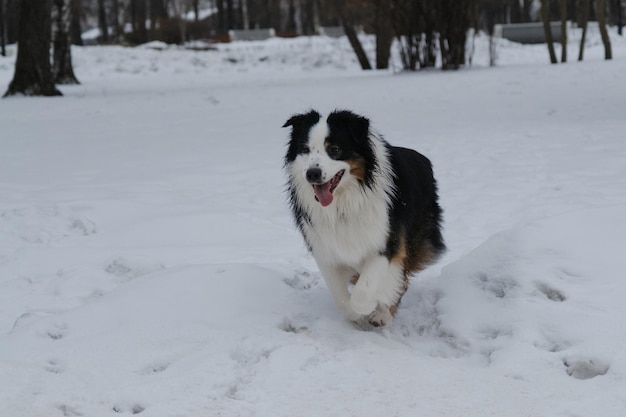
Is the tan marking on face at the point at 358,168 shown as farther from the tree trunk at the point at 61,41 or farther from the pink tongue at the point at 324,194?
the tree trunk at the point at 61,41

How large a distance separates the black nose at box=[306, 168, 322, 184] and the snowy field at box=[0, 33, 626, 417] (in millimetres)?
792

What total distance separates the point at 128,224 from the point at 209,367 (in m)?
3.29

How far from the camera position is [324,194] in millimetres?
4176

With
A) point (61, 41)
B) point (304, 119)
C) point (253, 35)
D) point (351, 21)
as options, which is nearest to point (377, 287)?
point (304, 119)

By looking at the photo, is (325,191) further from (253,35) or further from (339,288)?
(253,35)

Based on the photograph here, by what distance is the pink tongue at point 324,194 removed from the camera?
4176 millimetres

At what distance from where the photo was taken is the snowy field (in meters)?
3.46

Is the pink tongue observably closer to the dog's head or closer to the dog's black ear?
the dog's head

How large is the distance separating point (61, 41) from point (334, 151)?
58.3ft

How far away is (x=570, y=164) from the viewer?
8.38 m

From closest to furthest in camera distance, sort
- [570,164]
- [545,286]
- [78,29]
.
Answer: [545,286] < [570,164] < [78,29]

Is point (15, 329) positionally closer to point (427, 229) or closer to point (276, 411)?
point (276, 411)

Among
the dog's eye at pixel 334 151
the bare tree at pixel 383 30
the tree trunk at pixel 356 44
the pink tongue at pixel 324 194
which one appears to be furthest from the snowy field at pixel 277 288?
the tree trunk at pixel 356 44

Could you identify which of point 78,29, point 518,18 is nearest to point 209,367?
point 78,29
